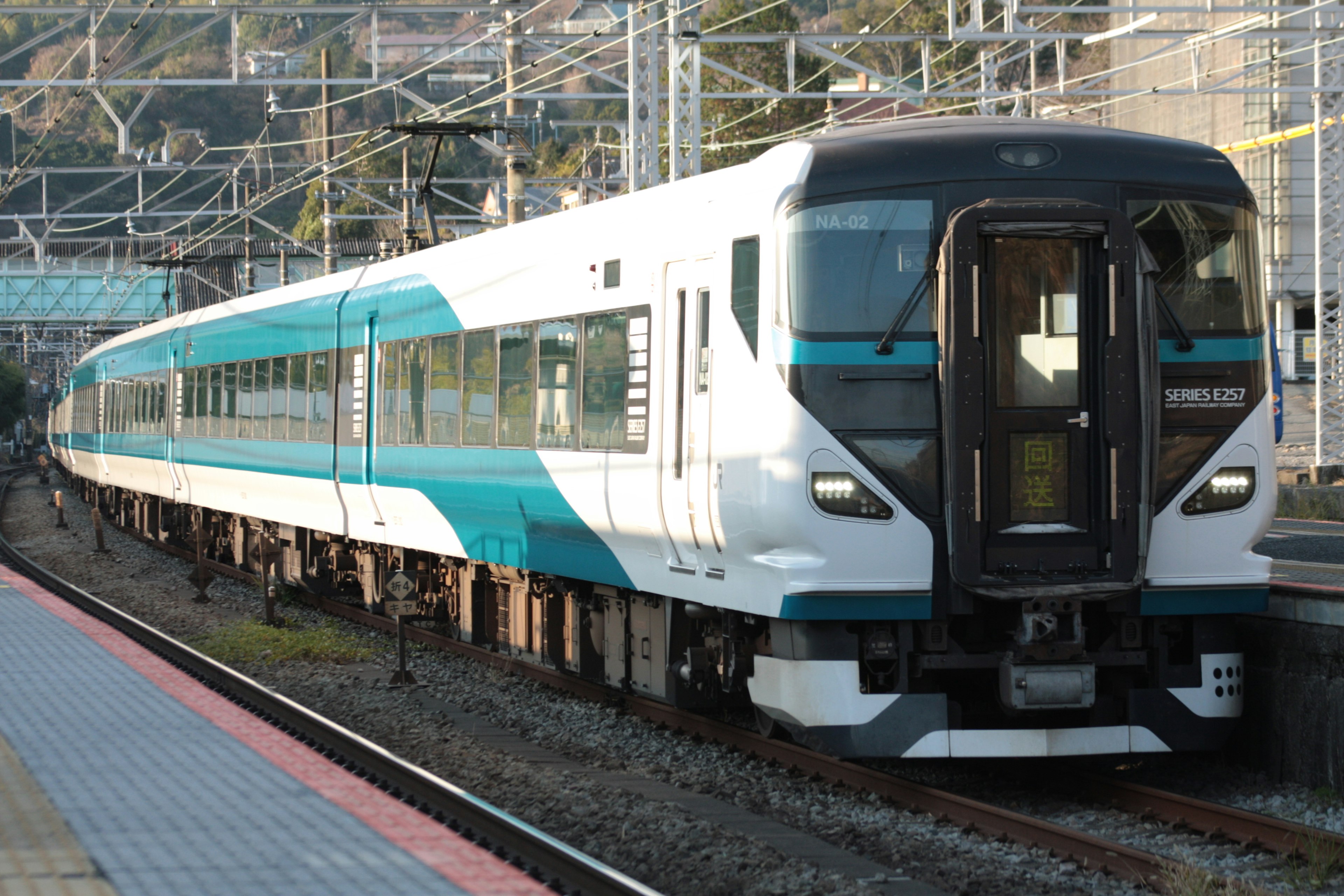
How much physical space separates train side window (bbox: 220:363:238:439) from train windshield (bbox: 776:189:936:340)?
13654mm

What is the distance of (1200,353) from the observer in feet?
25.9

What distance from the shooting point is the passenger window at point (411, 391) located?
13352 millimetres

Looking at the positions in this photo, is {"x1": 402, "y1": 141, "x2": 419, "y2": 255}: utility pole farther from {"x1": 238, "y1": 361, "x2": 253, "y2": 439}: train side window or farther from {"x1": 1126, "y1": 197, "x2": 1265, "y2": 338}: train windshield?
{"x1": 1126, "y1": 197, "x2": 1265, "y2": 338}: train windshield

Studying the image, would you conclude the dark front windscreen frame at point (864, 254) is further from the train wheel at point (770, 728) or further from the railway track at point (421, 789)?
the railway track at point (421, 789)

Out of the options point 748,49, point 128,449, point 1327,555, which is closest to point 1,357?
point 748,49

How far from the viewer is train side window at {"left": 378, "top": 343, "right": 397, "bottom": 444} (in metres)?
14.0

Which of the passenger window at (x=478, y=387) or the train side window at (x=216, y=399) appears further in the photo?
the train side window at (x=216, y=399)

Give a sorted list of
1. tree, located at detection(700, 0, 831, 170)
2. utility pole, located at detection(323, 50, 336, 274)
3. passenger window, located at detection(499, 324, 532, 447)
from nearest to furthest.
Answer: passenger window, located at detection(499, 324, 532, 447) < utility pole, located at detection(323, 50, 336, 274) < tree, located at detection(700, 0, 831, 170)

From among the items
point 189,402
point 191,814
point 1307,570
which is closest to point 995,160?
point 191,814

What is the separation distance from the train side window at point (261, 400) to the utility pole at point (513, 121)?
3396 millimetres

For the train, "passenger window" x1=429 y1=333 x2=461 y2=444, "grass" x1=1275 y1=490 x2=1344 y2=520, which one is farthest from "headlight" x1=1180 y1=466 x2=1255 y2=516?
"grass" x1=1275 y1=490 x2=1344 y2=520

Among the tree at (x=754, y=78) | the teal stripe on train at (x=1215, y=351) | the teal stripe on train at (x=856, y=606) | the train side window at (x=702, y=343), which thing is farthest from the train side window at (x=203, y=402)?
the tree at (x=754, y=78)

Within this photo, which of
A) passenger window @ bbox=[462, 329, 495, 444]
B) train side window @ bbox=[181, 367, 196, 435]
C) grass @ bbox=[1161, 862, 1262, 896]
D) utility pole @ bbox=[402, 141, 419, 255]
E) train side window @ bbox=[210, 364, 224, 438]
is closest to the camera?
grass @ bbox=[1161, 862, 1262, 896]

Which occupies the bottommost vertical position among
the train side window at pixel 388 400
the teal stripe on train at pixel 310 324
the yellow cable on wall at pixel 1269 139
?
the train side window at pixel 388 400
